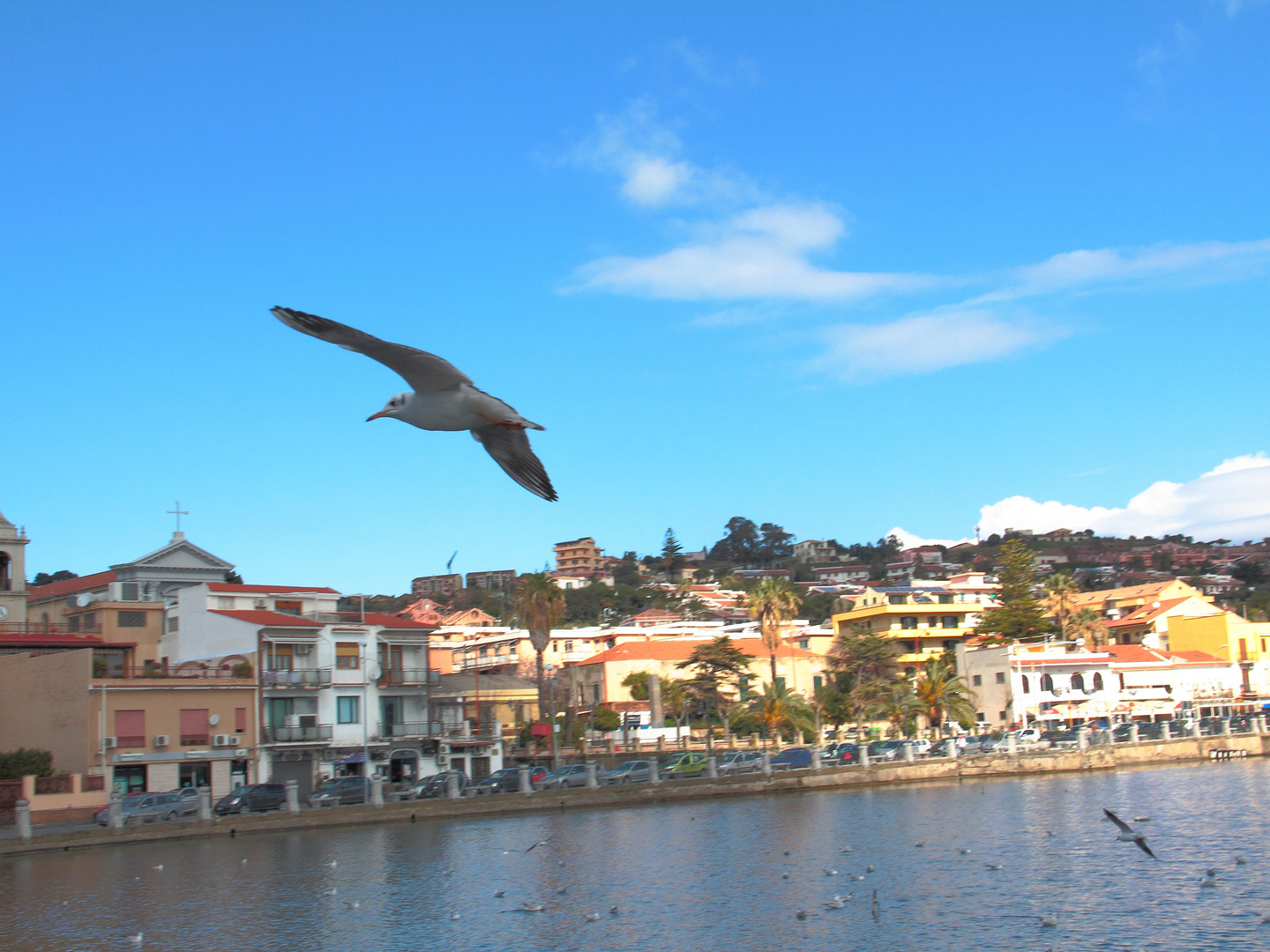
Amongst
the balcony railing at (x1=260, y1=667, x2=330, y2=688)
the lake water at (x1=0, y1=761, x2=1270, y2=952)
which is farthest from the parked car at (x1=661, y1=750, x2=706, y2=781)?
the balcony railing at (x1=260, y1=667, x2=330, y2=688)

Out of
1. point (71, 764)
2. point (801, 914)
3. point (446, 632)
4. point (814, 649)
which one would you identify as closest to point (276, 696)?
point (71, 764)

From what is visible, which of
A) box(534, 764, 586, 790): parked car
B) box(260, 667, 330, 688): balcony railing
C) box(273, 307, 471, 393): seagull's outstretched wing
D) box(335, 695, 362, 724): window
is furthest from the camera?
box(335, 695, 362, 724): window

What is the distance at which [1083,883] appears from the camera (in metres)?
23.8

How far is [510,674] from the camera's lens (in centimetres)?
7988

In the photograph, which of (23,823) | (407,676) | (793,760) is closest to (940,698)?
(793,760)

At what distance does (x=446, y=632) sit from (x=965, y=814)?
68392 mm

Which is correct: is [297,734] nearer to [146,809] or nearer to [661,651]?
[146,809]

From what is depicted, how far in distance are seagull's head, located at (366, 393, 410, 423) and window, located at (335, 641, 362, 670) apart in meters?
40.3

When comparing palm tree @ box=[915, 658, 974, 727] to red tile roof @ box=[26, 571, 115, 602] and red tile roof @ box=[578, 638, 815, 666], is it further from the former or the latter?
red tile roof @ box=[26, 571, 115, 602]

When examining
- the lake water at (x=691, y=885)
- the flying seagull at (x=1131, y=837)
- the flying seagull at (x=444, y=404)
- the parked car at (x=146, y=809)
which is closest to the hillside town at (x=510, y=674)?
the parked car at (x=146, y=809)

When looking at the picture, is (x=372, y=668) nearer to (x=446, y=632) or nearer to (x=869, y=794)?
(x=869, y=794)

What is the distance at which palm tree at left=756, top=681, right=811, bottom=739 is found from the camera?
60.3 m

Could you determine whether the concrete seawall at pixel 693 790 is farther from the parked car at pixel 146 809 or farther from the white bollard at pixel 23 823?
the parked car at pixel 146 809

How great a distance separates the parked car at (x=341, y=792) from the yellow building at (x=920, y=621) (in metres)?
45.0
